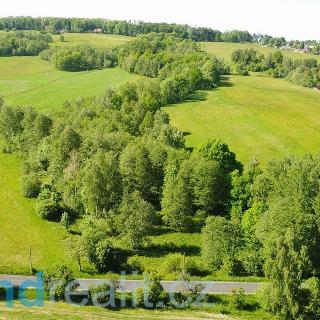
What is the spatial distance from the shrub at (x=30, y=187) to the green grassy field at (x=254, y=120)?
4952 centimetres

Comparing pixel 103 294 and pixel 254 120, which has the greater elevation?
pixel 254 120

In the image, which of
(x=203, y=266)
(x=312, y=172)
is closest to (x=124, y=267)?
(x=203, y=266)

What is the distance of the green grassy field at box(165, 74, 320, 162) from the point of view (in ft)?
431

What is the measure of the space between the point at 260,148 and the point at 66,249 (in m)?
70.9

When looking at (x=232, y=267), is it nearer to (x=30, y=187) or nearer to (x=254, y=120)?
(x=30, y=187)

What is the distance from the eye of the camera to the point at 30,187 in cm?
9575

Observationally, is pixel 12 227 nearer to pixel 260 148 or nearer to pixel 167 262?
pixel 167 262

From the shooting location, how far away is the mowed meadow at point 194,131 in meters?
77.8

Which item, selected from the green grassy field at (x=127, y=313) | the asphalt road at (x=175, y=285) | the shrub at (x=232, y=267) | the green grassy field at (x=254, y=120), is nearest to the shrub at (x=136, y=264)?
the asphalt road at (x=175, y=285)

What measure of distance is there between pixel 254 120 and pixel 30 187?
3363 inches

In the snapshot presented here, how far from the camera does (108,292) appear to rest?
201 ft

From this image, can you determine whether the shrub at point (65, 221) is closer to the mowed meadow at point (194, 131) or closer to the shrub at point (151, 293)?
the mowed meadow at point (194, 131)

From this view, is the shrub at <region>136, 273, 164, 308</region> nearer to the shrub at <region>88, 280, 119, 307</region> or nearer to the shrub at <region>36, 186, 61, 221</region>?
the shrub at <region>88, 280, 119, 307</region>

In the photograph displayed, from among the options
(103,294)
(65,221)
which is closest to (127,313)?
(103,294)
